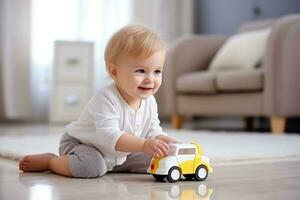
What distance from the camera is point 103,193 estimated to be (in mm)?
1244

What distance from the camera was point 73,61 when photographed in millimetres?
4965

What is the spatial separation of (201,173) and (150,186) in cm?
17

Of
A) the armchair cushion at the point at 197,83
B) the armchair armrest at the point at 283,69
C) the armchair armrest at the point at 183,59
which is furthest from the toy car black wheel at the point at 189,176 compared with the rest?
the armchair armrest at the point at 183,59

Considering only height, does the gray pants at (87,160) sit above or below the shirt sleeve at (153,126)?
below

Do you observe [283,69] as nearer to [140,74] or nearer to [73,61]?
[140,74]

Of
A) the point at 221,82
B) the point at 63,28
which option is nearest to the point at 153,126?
the point at 221,82

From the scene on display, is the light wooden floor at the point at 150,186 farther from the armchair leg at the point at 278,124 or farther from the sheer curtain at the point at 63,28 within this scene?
the sheer curtain at the point at 63,28

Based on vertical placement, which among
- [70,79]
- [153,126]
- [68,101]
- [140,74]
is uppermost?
[140,74]

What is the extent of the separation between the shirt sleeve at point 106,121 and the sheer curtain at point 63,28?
11.0 ft

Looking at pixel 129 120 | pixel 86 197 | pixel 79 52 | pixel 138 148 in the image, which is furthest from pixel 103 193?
pixel 79 52

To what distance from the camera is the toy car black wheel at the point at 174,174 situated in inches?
56.2

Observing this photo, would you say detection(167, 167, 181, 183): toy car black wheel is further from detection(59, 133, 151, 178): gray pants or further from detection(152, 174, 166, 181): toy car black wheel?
detection(59, 133, 151, 178): gray pants

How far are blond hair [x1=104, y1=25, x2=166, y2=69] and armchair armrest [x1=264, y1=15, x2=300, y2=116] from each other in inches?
76.3

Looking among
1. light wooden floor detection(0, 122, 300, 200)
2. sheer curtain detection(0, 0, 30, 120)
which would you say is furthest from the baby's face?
sheer curtain detection(0, 0, 30, 120)
